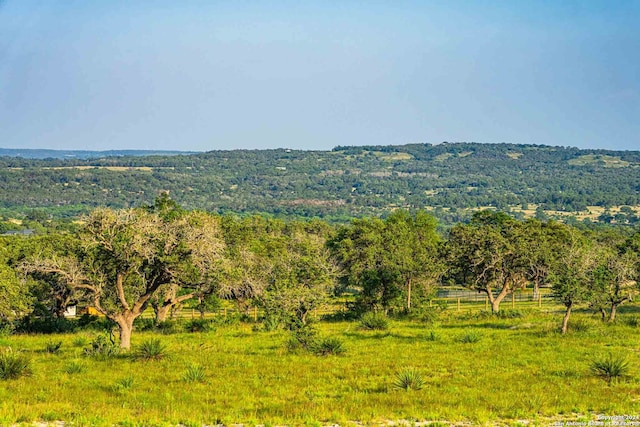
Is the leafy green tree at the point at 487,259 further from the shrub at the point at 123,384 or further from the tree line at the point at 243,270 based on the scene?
the shrub at the point at 123,384

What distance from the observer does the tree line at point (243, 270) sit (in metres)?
29.0

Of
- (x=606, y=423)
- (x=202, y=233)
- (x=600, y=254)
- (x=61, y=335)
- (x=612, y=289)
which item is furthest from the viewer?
(x=600, y=254)

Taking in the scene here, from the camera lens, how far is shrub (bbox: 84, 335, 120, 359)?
2874cm

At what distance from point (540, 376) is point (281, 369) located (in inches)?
335

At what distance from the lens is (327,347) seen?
29781 millimetres

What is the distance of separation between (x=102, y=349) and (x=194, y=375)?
6.58m

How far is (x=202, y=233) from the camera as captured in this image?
29.4m

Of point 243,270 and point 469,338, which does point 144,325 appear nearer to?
point 243,270

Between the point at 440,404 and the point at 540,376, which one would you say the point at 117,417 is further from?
the point at 540,376

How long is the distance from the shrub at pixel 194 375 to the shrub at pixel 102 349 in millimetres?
5458

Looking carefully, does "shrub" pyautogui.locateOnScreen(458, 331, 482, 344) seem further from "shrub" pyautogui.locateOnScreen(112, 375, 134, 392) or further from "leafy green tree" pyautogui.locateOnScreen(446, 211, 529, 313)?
"shrub" pyautogui.locateOnScreen(112, 375, 134, 392)

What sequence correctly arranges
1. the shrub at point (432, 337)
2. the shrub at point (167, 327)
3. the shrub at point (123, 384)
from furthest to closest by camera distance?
the shrub at point (167, 327) → the shrub at point (432, 337) → the shrub at point (123, 384)

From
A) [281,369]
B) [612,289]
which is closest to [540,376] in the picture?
[281,369]

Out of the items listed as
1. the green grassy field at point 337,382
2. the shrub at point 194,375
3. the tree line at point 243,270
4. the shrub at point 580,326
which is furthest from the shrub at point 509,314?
the shrub at point 194,375
